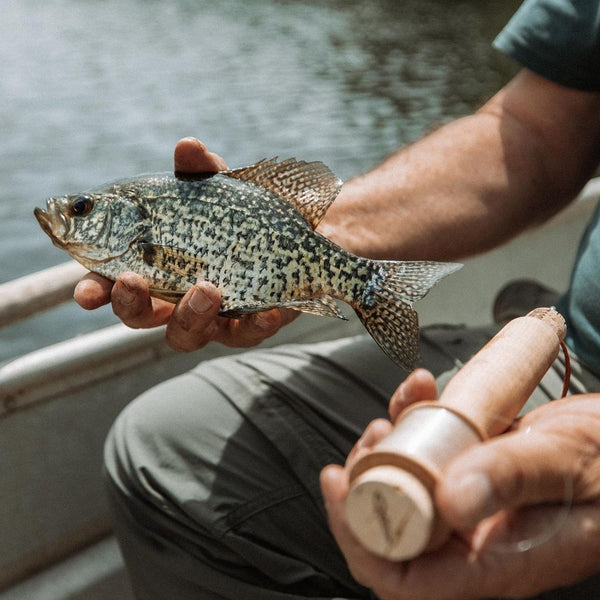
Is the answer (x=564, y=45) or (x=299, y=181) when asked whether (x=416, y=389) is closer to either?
(x=299, y=181)

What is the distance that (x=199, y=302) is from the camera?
1.58 m

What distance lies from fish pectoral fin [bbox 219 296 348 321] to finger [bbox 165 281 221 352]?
3cm

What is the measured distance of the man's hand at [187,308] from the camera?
160cm

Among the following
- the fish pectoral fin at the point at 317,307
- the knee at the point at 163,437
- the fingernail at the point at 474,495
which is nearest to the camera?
the fingernail at the point at 474,495

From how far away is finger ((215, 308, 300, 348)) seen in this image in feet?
5.92

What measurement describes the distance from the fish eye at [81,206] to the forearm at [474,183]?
0.73 m

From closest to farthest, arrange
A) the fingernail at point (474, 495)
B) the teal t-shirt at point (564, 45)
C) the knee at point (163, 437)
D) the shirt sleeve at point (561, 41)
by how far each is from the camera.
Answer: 1. the fingernail at point (474, 495)
2. the knee at point (163, 437)
3. the teal t-shirt at point (564, 45)
4. the shirt sleeve at point (561, 41)

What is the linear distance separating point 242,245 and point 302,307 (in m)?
0.19

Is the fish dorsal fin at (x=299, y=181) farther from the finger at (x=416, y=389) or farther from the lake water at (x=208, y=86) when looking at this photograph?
the lake water at (x=208, y=86)

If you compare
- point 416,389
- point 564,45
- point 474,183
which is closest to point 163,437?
point 416,389

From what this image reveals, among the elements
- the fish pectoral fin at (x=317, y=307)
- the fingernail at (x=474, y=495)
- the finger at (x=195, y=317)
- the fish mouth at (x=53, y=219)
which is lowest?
the finger at (x=195, y=317)

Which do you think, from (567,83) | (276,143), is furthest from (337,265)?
(276,143)

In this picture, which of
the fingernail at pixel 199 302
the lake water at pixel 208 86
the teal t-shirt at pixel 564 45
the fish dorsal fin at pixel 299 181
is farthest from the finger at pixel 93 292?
the lake water at pixel 208 86

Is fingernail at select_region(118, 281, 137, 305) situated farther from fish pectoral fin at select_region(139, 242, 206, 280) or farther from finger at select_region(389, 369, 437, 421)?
finger at select_region(389, 369, 437, 421)
